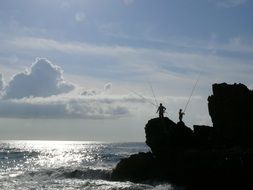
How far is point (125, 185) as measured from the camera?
35.5 meters

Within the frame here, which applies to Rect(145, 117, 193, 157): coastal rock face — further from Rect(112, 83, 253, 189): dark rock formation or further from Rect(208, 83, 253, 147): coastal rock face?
Rect(208, 83, 253, 147): coastal rock face

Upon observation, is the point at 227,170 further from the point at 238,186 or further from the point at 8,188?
the point at 8,188

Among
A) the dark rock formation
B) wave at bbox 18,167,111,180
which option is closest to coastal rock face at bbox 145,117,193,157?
Answer: the dark rock formation

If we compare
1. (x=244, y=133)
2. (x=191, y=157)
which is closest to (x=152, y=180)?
(x=191, y=157)

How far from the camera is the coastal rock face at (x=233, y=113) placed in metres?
36.1

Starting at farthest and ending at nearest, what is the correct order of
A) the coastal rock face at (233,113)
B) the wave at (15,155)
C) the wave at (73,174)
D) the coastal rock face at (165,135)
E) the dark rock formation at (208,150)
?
1. the wave at (15,155)
2. the wave at (73,174)
3. the coastal rock face at (165,135)
4. the coastal rock face at (233,113)
5. the dark rock formation at (208,150)

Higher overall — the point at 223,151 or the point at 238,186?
the point at 223,151

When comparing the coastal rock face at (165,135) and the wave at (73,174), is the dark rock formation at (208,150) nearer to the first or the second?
the coastal rock face at (165,135)

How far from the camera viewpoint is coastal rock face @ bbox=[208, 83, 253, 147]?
36.1m

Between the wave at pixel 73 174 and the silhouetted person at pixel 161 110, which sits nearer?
the silhouetted person at pixel 161 110

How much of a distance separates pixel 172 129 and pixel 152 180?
14.0ft

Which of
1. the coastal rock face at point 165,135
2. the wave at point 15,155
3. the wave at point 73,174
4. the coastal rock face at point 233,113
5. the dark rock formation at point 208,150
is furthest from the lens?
the wave at point 15,155

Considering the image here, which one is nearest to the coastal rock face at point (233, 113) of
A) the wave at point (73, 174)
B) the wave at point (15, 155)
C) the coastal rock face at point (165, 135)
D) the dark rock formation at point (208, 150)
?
the dark rock formation at point (208, 150)

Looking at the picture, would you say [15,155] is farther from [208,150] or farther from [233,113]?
[208,150]
